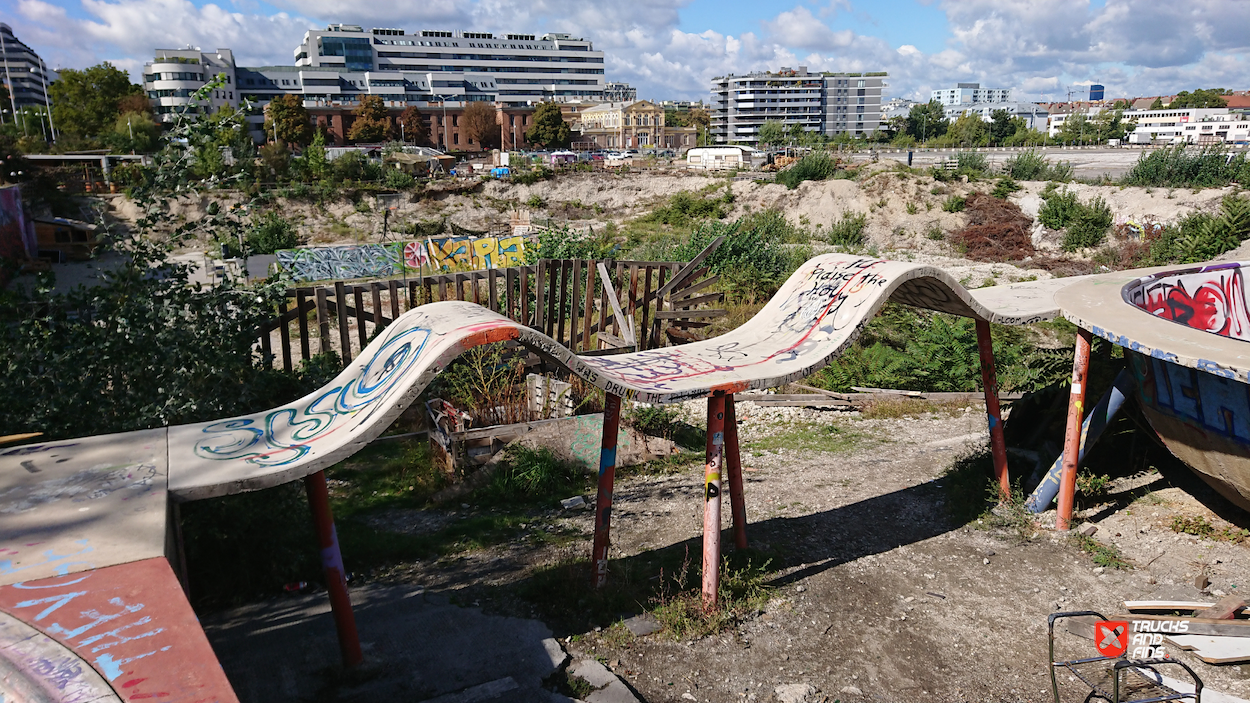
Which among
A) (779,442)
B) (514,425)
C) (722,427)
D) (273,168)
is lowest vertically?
(779,442)

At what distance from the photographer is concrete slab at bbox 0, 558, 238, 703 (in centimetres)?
213

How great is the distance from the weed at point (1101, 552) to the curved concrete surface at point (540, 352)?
1.72m

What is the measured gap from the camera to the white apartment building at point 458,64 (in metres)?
100

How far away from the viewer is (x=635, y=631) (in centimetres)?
472

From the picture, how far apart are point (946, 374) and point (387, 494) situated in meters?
7.24

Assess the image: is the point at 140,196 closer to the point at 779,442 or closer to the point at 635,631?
the point at 635,631

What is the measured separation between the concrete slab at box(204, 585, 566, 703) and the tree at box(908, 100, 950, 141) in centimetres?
10811

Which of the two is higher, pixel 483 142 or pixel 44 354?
pixel 483 142

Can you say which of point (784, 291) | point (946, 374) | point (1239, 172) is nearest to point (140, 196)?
point (784, 291)

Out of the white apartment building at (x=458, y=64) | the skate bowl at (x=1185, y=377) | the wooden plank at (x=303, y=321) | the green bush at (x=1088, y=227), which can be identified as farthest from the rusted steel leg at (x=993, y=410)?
the white apartment building at (x=458, y=64)

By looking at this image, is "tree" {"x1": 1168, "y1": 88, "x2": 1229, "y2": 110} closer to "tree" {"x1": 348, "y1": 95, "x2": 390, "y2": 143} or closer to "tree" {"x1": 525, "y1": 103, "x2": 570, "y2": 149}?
"tree" {"x1": 525, "y1": 103, "x2": 570, "y2": 149}

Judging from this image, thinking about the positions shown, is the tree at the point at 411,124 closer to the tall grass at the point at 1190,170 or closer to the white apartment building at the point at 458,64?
the white apartment building at the point at 458,64

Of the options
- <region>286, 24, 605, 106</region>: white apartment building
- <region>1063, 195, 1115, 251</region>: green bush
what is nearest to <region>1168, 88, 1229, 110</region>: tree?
<region>286, 24, 605, 106</region>: white apartment building

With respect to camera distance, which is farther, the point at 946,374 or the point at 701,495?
the point at 946,374
